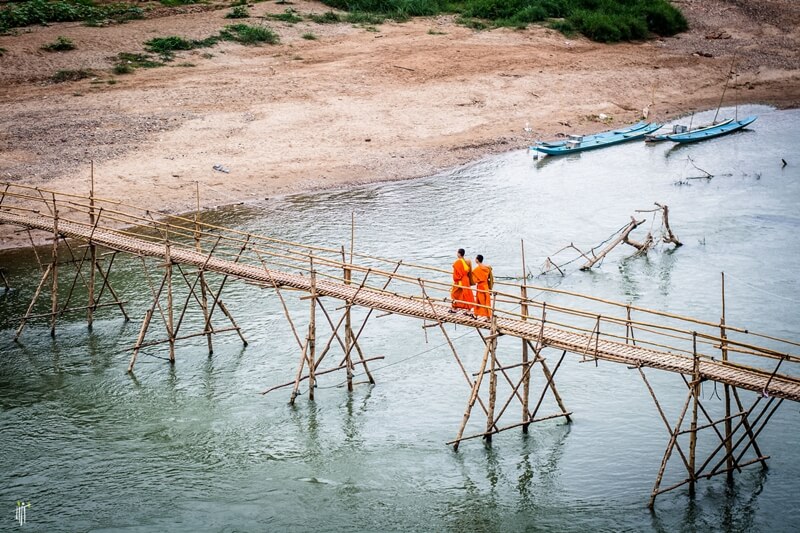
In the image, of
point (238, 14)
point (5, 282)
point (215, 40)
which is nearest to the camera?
→ point (5, 282)

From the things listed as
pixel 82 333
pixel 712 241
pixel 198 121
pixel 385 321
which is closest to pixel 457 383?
pixel 385 321

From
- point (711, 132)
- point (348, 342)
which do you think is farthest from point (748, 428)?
point (711, 132)

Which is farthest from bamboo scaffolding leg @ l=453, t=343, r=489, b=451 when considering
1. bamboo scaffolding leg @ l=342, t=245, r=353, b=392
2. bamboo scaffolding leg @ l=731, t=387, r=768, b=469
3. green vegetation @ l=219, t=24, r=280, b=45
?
green vegetation @ l=219, t=24, r=280, b=45

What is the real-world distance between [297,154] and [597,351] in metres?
20.9

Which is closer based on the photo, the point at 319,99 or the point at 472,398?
the point at 472,398

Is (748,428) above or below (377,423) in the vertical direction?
above

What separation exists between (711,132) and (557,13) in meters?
14.0

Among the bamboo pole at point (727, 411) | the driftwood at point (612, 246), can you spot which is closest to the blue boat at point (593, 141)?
the driftwood at point (612, 246)

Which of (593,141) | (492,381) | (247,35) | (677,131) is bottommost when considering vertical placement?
(492,381)

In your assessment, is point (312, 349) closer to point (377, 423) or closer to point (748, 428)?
point (377, 423)

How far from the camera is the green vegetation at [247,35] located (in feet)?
136

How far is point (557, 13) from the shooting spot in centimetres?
4972

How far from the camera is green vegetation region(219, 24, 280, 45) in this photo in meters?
41.5

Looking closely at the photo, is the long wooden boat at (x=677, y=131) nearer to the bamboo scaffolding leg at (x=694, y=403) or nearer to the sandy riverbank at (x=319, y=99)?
the sandy riverbank at (x=319, y=99)
